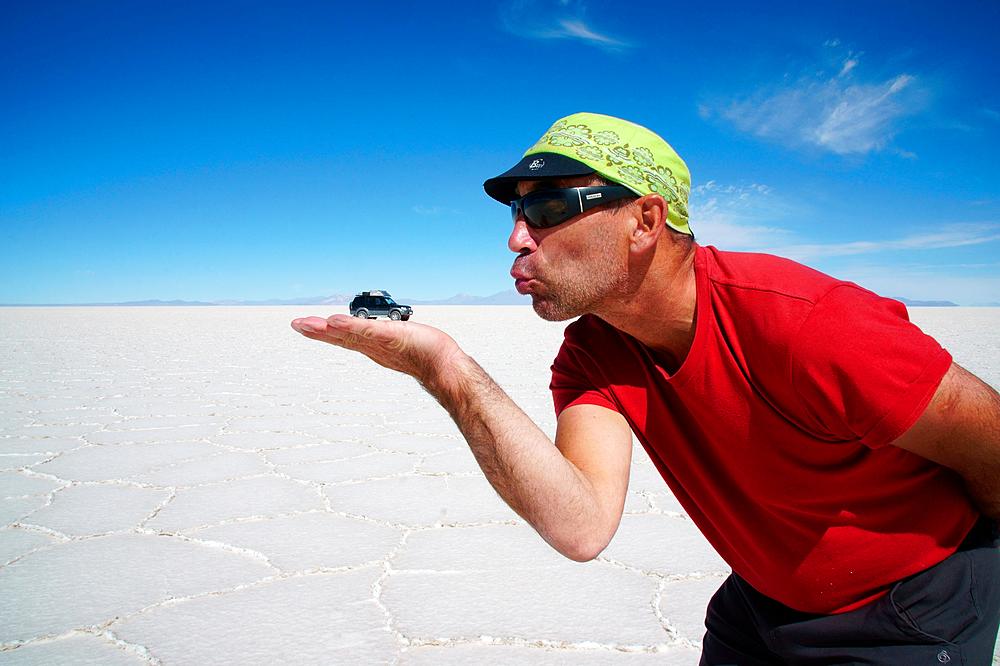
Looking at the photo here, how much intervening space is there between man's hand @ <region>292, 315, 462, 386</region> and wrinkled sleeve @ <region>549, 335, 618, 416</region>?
30 centimetres

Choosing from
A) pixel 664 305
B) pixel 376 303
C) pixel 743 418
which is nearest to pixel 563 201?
pixel 664 305

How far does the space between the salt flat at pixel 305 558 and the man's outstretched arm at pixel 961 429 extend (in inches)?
39.0

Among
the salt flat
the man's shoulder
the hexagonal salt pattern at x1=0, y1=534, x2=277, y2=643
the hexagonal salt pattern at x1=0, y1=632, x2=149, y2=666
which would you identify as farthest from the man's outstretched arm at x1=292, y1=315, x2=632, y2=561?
the hexagonal salt pattern at x1=0, y1=534, x2=277, y2=643

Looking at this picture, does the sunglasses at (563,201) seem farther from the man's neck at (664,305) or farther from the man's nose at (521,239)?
the man's neck at (664,305)

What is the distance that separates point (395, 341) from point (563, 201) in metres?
0.42

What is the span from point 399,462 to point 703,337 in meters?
2.84

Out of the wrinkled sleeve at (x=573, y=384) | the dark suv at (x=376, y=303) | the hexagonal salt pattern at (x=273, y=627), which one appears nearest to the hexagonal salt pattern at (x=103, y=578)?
the hexagonal salt pattern at (x=273, y=627)

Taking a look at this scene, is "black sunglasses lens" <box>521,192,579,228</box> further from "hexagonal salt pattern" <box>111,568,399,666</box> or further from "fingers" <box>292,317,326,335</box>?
"hexagonal salt pattern" <box>111,568,399,666</box>

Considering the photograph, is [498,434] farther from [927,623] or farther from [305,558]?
[305,558]

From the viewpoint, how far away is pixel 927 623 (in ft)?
3.42

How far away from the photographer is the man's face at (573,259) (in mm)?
1228

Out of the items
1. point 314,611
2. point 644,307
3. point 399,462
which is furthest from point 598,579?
point 399,462

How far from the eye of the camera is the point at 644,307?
4.05 feet

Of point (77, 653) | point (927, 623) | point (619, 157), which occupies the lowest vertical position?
point (77, 653)
